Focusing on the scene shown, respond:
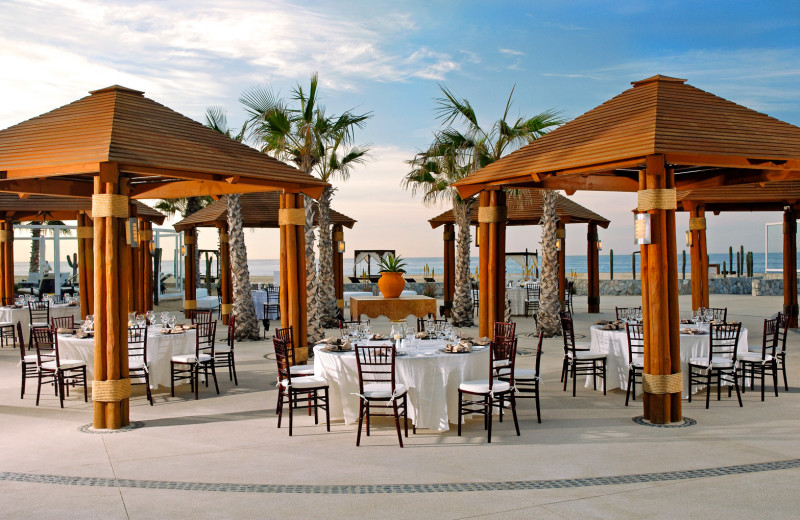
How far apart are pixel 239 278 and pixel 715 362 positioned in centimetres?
1073

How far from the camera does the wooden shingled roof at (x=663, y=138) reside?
312 inches

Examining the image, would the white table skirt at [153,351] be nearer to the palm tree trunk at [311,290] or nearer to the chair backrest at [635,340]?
the palm tree trunk at [311,290]

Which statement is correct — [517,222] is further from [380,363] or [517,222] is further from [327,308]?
[380,363]

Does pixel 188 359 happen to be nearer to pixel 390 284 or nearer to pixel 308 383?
pixel 308 383

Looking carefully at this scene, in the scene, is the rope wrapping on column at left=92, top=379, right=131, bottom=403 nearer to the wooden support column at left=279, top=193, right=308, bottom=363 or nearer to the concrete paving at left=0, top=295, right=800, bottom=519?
the concrete paving at left=0, top=295, right=800, bottom=519

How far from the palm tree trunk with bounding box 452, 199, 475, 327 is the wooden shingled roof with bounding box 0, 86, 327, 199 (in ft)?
28.2

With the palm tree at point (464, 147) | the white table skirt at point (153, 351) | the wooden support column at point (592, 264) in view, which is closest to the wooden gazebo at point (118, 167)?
the white table skirt at point (153, 351)

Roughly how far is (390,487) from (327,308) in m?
12.7

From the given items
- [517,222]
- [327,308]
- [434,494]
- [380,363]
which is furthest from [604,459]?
[517,222]

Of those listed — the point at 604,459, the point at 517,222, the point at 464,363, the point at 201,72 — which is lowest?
the point at 604,459

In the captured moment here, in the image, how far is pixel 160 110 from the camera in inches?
362

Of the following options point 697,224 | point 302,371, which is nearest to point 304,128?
point 302,371

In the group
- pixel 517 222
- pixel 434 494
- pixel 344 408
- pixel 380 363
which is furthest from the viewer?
pixel 517 222

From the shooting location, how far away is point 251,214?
19.1 metres
